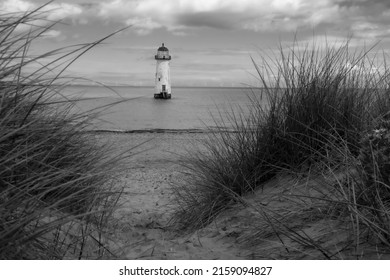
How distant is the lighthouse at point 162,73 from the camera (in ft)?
108

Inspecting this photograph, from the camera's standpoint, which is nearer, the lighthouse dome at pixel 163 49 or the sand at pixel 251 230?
the sand at pixel 251 230

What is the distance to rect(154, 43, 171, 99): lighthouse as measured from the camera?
3303 centimetres

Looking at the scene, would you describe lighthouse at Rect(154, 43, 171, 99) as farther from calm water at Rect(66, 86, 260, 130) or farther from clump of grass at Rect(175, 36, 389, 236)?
clump of grass at Rect(175, 36, 389, 236)

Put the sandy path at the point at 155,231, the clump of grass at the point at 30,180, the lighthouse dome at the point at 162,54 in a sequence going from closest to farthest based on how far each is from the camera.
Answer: the clump of grass at the point at 30,180
the sandy path at the point at 155,231
the lighthouse dome at the point at 162,54

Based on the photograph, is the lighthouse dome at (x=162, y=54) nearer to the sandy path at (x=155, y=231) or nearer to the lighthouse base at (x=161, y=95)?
the lighthouse base at (x=161, y=95)

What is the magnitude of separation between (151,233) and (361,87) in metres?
2.38

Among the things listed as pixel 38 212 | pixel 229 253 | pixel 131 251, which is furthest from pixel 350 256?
pixel 38 212

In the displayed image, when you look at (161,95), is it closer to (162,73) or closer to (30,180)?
(162,73)

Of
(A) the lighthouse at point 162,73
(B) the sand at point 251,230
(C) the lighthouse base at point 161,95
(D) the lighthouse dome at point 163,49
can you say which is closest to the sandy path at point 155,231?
(B) the sand at point 251,230

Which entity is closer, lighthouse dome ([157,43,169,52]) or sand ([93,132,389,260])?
sand ([93,132,389,260])

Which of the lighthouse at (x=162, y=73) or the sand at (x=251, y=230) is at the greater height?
the lighthouse at (x=162, y=73)

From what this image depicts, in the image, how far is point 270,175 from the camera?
4.04m

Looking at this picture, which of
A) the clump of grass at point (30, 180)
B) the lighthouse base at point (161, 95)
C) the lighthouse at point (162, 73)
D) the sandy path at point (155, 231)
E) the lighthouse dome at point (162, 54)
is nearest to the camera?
the clump of grass at point (30, 180)

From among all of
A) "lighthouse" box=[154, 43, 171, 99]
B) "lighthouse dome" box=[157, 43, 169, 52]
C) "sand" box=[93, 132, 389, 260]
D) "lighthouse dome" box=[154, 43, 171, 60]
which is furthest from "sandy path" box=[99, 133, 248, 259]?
"lighthouse dome" box=[157, 43, 169, 52]
